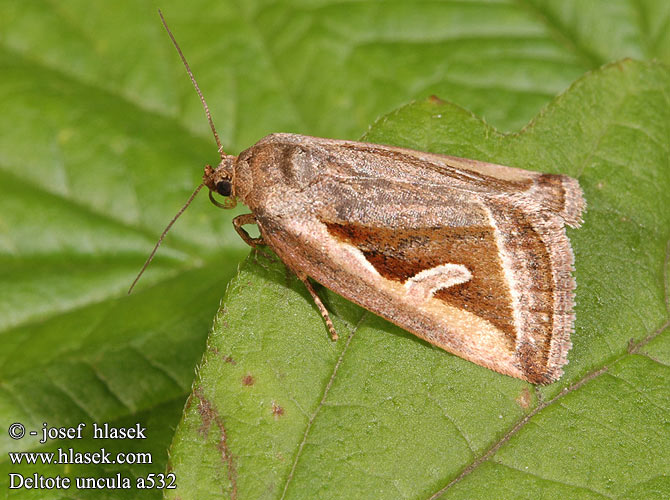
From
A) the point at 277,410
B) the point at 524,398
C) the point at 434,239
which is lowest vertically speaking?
the point at 524,398

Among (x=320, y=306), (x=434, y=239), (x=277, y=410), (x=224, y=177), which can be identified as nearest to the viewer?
(x=277, y=410)

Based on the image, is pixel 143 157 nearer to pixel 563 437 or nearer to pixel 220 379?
pixel 220 379

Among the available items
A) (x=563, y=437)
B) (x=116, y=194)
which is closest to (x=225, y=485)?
(x=563, y=437)

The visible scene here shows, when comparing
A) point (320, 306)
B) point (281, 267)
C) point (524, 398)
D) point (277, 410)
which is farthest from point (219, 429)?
point (524, 398)

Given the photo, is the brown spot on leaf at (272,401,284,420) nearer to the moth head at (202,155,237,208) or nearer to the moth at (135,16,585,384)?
the moth at (135,16,585,384)

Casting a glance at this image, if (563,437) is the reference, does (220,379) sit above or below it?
above

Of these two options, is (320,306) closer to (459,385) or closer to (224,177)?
(459,385)

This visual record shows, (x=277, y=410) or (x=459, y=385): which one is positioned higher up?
(x=277, y=410)
